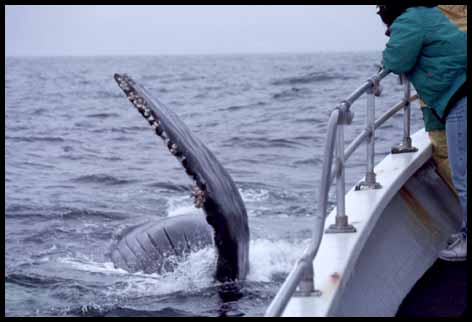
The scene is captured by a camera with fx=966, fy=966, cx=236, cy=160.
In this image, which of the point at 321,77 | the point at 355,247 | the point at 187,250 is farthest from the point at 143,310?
the point at 321,77

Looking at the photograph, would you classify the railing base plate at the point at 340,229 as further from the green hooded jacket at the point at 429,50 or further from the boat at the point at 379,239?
the green hooded jacket at the point at 429,50

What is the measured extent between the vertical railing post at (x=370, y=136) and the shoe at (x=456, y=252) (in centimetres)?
58

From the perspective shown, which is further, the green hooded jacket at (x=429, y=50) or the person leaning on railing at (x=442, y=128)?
the person leaning on railing at (x=442, y=128)

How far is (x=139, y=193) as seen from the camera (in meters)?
13.0

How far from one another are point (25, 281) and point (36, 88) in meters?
Answer: 35.6

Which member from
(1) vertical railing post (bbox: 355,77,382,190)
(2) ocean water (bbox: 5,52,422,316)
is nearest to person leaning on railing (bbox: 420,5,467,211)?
(1) vertical railing post (bbox: 355,77,382,190)

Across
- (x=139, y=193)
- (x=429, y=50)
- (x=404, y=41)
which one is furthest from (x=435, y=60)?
(x=139, y=193)

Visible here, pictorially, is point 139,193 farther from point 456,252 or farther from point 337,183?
point 337,183

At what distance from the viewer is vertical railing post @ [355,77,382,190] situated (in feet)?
18.1

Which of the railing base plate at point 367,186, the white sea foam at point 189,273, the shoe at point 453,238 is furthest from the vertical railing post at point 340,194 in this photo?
the white sea foam at point 189,273

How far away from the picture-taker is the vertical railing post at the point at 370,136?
552 cm

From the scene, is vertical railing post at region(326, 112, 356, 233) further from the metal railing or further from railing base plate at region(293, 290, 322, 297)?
railing base plate at region(293, 290, 322, 297)

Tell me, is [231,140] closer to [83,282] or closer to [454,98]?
[83,282]

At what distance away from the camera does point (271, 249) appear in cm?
850
